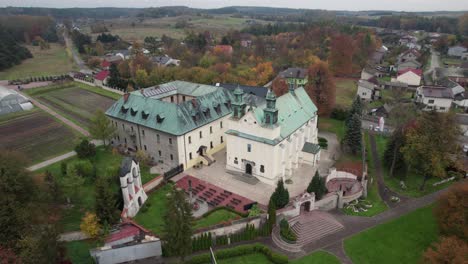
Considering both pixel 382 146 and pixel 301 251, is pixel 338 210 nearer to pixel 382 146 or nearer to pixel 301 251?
pixel 301 251

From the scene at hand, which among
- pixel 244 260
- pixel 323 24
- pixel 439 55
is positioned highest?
pixel 323 24

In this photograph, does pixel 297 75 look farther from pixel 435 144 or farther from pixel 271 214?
pixel 271 214

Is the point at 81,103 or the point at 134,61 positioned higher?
the point at 134,61

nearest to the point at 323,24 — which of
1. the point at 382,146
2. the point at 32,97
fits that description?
the point at 382,146

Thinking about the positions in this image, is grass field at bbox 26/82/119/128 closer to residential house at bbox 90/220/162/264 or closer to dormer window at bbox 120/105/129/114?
dormer window at bbox 120/105/129/114

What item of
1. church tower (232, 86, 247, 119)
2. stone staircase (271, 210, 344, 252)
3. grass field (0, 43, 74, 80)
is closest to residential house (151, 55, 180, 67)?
grass field (0, 43, 74, 80)
